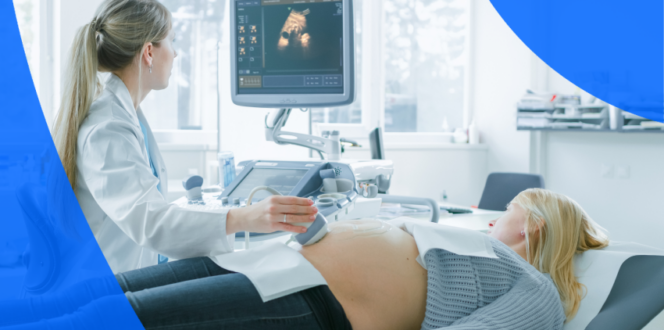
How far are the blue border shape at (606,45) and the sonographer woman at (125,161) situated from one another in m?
2.60

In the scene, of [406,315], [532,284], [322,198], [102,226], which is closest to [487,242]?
[532,284]

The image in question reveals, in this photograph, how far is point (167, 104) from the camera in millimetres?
3467

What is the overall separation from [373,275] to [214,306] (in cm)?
37

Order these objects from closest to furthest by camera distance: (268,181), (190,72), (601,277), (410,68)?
(601,277) → (268,181) → (190,72) → (410,68)

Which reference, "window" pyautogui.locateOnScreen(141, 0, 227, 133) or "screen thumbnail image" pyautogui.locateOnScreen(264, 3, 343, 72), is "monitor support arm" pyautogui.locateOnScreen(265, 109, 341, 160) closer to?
"screen thumbnail image" pyautogui.locateOnScreen(264, 3, 343, 72)

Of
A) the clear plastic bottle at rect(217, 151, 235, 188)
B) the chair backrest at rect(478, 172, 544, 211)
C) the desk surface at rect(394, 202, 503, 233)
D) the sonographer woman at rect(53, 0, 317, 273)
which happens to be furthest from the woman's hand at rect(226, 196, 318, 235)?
the chair backrest at rect(478, 172, 544, 211)

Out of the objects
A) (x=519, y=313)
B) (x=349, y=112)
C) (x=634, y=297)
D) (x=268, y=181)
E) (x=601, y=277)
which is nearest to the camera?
(x=519, y=313)

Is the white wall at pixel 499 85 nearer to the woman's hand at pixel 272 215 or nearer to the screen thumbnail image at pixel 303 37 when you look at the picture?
the screen thumbnail image at pixel 303 37

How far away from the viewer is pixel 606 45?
10.4ft

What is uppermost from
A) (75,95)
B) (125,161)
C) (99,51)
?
(99,51)

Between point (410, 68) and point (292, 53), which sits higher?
point (410, 68)

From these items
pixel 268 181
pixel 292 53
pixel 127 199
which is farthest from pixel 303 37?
pixel 127 199

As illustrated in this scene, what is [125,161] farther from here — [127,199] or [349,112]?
[349,112]

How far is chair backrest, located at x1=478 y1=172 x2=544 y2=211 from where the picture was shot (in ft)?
9.30
